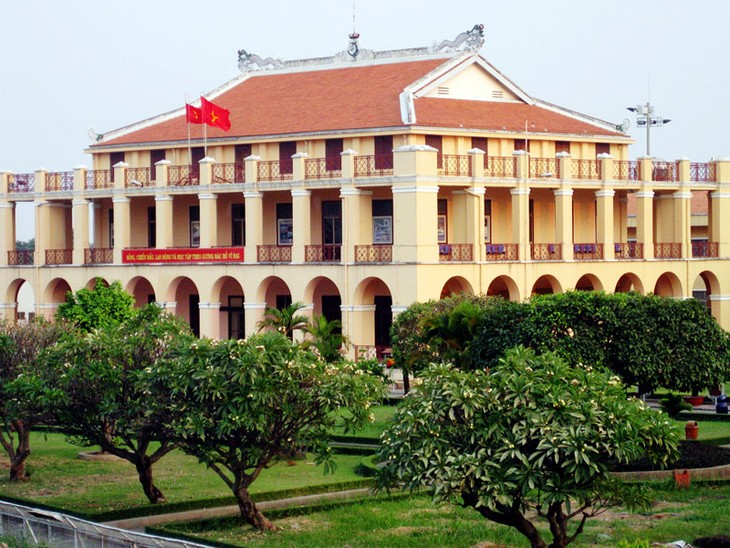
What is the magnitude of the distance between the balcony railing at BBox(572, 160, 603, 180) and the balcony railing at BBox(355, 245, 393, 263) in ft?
34.5

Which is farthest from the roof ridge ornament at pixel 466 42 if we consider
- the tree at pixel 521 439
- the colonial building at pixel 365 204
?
the tree at pixel 521 439

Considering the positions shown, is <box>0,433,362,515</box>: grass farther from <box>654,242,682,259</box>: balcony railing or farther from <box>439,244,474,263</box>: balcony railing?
<box>654,242,682,259</box>: balcony railing

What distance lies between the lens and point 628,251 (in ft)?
227

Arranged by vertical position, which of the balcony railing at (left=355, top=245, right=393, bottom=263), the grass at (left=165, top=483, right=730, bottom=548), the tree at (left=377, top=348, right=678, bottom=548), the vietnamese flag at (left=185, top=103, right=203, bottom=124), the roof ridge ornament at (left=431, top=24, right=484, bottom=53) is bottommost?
the grass at (left=165, top=483, right=730, bottom=548)

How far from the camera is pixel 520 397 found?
27.2 m

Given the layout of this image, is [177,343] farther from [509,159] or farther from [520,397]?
[509,159]

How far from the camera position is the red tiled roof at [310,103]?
68.9m

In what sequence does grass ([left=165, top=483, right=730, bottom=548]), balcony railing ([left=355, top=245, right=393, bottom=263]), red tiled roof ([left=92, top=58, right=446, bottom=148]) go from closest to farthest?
1. grass ([left=165, top=483, right=730, bottom=548])
2. balcony railing ([left=355, top=245, right=393, bottom=263])
3. red tiled roof ([left=92, top=58, right=446, bottom=148])

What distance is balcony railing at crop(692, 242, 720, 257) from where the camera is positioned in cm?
7175

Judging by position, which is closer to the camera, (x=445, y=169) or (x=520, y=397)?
(x=520, y=397)

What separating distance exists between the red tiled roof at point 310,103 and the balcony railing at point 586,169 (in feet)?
27.5

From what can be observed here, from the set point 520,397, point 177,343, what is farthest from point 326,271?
point 520,397

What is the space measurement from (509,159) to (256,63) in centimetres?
1876

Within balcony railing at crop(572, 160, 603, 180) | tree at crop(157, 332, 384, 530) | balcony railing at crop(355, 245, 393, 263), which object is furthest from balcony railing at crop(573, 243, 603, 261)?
tree at crop(157, 332, 384, 530)
